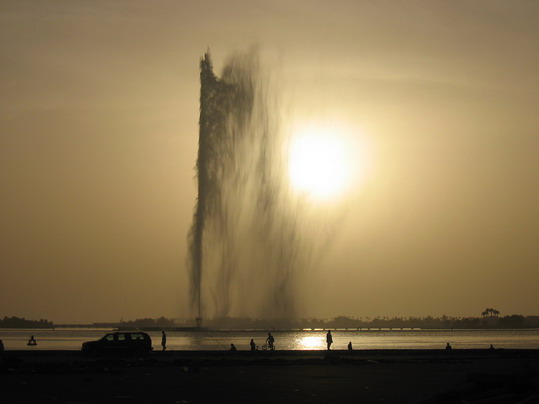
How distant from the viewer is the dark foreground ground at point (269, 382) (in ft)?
70.7

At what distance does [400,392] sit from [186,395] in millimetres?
7283

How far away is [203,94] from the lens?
297 ft

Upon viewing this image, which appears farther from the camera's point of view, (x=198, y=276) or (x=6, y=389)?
(x=198, y=276)

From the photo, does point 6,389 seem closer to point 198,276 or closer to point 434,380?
point 434,380

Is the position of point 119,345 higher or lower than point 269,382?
higher

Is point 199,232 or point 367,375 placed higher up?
point 199,232

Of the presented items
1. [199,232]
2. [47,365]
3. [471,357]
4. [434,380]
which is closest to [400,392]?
[434,380]

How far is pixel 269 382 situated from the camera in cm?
3167

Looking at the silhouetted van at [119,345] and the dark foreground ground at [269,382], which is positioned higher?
the silhouetted van at [119,345]

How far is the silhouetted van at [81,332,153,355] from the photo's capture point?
5097cm

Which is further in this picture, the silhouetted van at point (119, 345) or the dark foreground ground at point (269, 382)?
the silhouetted van at point (119, 345)

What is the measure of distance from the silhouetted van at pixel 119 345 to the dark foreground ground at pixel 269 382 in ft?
4.73

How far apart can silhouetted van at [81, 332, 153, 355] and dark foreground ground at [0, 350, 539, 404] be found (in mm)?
1441

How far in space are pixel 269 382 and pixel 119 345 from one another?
2228 centimetres
